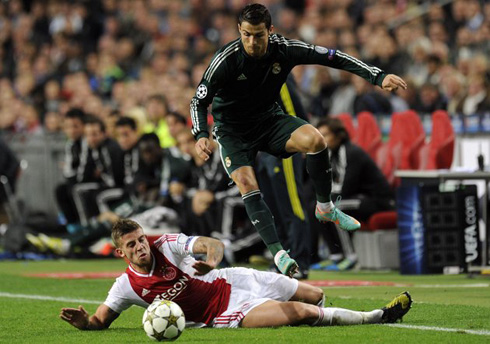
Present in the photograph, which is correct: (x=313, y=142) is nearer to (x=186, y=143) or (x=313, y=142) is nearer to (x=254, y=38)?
(x=254, y=38)

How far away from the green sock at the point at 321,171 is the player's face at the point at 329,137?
3.88 meters

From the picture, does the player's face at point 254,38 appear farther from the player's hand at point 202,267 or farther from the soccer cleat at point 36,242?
the soccer cleat at point 36,242

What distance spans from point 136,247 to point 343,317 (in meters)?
1.61

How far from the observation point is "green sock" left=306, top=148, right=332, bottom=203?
936 centimetres

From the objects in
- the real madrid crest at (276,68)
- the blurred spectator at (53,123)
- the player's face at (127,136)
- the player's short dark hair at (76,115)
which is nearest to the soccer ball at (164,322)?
the real madrid crest at (276,68)

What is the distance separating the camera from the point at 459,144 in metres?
14.6

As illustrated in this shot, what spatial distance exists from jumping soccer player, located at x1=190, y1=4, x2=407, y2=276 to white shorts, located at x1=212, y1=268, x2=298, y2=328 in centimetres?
60

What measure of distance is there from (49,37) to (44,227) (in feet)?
36.4

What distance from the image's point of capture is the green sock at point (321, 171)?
9.36m

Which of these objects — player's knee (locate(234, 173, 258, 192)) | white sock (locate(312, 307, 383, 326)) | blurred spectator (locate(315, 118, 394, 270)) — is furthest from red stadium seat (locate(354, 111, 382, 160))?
white sock (locate(312, 307, 383, 326))

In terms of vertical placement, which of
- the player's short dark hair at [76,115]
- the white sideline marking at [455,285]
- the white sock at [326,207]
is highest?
the player's short dark hair at [76,115]

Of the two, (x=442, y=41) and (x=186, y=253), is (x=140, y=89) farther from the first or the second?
(x=186, y=253)

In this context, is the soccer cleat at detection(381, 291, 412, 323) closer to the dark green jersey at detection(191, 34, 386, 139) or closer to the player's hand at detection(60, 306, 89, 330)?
the dark green jersey at detection(191, 34, 386, 139)

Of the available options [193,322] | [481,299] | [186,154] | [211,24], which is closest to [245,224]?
[186,154]
